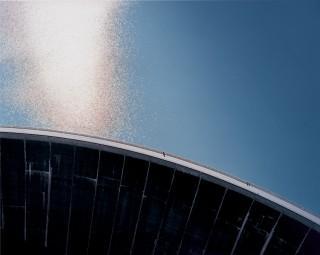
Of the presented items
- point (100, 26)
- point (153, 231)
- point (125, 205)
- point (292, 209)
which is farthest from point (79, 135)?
point (100, 26)

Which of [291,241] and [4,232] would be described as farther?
[4,232]

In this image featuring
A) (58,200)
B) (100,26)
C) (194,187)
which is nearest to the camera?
(194,187)

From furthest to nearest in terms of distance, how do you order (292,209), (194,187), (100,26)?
(100,26) < (194,187) < (292,209)

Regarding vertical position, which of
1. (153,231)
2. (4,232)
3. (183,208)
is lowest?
(4,232)

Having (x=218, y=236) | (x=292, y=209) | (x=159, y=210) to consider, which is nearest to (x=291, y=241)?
(x=292, y=209)

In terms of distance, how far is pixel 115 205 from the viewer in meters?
17.3

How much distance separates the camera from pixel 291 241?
15.2m

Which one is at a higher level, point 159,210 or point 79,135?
point 79,135

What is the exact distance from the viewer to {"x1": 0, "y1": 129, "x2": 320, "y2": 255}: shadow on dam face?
16.1 metres

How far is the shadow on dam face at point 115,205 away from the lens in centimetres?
1609

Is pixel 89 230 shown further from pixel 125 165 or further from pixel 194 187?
pixel 194 187

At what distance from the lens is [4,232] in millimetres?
17703

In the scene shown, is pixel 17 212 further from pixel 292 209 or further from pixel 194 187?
pixel 292 209

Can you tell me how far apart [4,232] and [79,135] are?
534 cm
